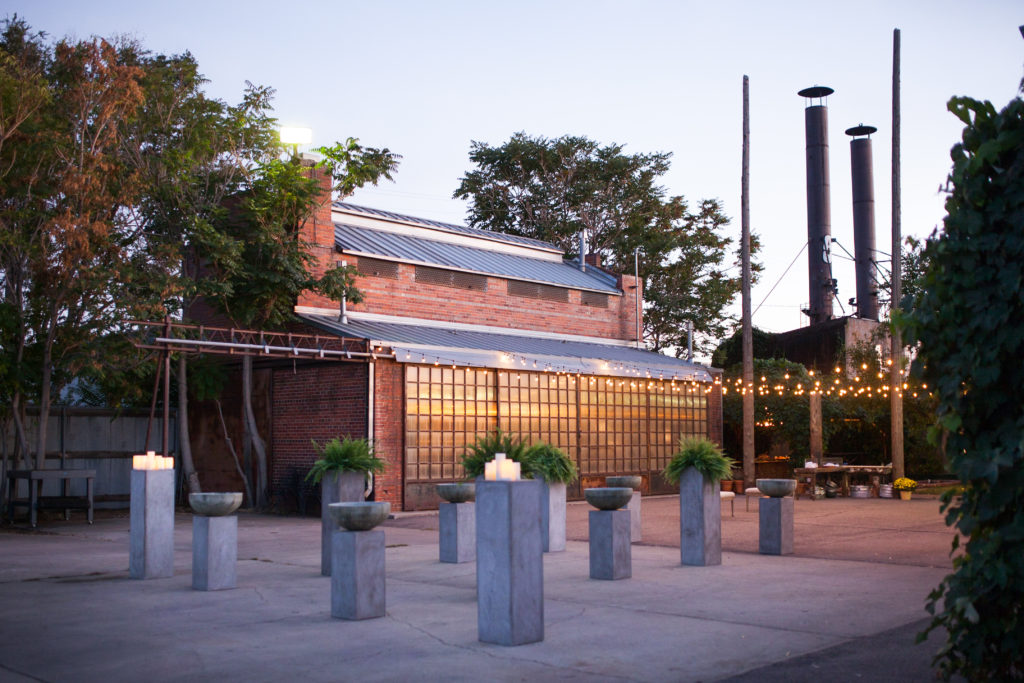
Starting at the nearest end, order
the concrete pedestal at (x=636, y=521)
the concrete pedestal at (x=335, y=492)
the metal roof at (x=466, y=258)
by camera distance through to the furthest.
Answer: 1. the concrete pedestal at (x=335, y=492)
2. the concrete pedestal at (x=636, y=521)
3. the metal roof at (x=466, y=258)

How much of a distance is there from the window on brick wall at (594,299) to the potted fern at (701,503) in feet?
49.3

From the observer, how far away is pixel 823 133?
39719mm

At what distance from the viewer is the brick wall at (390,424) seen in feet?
58.7

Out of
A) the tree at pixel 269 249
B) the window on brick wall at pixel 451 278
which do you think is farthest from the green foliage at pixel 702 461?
the window on brick wall at pixel 451 278

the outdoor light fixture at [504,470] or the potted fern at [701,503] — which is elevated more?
the outdoor light fixture at [504,470]

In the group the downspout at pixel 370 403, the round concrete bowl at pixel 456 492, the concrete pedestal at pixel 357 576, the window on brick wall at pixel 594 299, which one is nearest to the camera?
the concrete pedestal at pixel 357 576

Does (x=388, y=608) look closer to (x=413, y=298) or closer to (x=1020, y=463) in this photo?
(x=1020, y=463)

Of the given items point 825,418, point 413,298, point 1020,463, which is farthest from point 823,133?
point 1020,463

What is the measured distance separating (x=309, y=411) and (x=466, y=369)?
10.2 ft

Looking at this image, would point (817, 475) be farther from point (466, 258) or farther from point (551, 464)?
Result: point (551, 464)

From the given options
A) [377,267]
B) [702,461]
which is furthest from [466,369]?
[702,461]

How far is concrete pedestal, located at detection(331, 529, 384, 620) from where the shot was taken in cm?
769

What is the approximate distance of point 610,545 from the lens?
31.9ft

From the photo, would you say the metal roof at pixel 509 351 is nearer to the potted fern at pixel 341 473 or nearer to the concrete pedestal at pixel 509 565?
the potted fern at pixel 341 473
